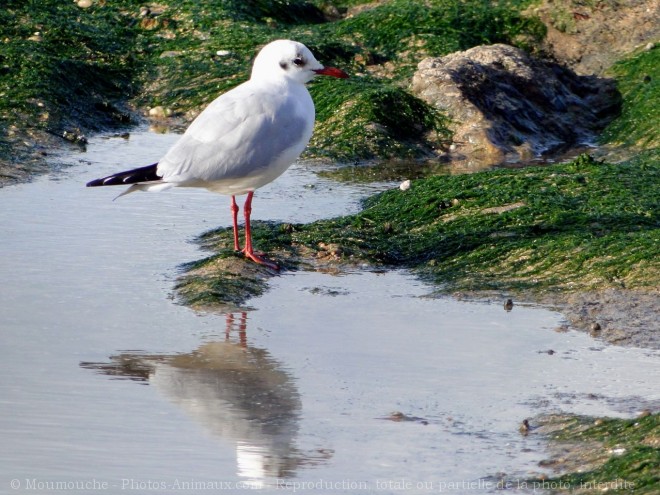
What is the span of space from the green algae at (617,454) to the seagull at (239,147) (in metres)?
2.72

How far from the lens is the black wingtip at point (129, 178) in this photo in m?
6.60

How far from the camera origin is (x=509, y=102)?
10.7 meters

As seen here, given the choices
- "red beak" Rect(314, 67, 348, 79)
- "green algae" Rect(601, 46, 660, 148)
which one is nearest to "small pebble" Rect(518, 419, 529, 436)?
"red beak" Rect(314, 67, 348, 79)

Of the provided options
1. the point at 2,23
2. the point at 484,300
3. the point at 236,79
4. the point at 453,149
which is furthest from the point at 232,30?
the point at 484,300

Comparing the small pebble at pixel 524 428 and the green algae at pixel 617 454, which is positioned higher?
the green algae at pixel 617 454

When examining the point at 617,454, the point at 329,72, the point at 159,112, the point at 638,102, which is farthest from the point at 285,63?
the point at 638,102

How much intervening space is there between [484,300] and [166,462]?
8.71 ft

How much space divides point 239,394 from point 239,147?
211cm

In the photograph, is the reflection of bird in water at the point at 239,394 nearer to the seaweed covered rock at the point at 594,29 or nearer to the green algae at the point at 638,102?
the green algae at the point at 638,102

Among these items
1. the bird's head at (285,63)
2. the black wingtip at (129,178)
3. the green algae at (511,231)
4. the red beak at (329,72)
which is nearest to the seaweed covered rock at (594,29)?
the green algae at (511,231)

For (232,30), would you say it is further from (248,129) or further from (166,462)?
(166,462)

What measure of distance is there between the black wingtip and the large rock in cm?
404

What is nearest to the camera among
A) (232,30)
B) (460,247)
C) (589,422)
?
(589,422)

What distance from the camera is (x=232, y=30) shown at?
40.6 feet
